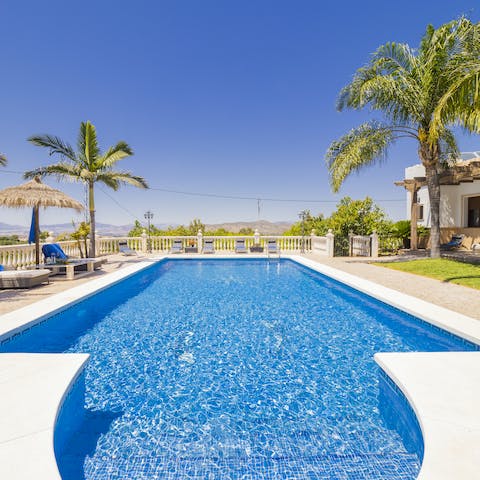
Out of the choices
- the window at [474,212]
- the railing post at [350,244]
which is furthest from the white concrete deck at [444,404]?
the window at [474,212]

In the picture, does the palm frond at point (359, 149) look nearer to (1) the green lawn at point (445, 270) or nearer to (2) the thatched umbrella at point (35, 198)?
(1) the green lawn at point (445, 270)

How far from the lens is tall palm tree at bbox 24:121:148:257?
13141mm

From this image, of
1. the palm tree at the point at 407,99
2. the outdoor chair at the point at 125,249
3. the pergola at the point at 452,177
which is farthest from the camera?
the outdoor chair at the point at 125,249

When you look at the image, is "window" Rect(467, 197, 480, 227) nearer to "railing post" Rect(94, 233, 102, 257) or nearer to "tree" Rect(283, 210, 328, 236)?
"tree" Rect(283, 210, 328, 236)

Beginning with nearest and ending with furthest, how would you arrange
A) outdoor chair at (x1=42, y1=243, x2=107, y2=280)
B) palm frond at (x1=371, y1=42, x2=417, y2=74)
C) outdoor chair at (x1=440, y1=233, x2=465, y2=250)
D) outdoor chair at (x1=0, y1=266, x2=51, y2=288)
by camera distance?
outdoor chair at (x1=0, y1=266, x2=51, y2=288)
outdoor chair at (x1=42, y1=243, x2=107, y2=280)
palm frond at (x1=371, y1=42, x2=417, y2=74)
outdoor chair at (x1=440, y1=233, x2=465, y2=250)

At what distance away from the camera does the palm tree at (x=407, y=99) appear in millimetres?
10453

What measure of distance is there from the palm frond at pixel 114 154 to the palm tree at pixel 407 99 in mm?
9757

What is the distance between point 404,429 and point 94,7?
56.6ft

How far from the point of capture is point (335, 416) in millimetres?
3076

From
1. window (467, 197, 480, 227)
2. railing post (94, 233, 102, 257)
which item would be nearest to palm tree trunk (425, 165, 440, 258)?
window (467, 197, 480, 227)

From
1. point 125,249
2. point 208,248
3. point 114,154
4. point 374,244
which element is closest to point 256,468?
point 374,244

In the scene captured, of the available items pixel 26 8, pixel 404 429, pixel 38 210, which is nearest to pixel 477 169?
pixel 404 429

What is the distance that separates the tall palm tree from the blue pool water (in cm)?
852

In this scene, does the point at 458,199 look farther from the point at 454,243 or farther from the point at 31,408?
the point at 31,408
